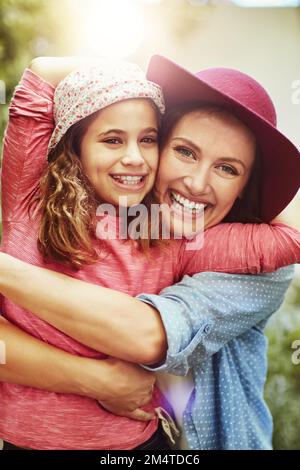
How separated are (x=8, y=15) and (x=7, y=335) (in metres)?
0.68

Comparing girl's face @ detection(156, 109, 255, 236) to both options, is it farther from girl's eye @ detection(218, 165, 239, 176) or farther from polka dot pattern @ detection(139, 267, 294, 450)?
polka dot pattern @ detection(139, 267, 294, 450)

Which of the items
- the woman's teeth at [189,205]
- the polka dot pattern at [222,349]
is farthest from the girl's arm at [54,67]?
the polka dot pattern at [222,349]

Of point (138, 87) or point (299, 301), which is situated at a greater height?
point (138, 87)

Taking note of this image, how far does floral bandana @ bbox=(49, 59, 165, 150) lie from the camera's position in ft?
3.05

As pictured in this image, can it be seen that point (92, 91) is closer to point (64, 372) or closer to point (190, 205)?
point (190, 205)

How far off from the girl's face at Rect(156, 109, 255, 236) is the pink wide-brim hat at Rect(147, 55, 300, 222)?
28 mm

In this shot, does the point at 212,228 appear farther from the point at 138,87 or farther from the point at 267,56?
the point at 267,56

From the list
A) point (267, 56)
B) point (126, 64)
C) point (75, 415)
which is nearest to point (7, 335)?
point (75, 415)

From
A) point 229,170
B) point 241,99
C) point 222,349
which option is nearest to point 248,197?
point 229,170

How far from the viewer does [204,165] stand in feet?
3.30

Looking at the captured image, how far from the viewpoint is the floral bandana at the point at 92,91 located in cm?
93

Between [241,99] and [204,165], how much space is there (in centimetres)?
13

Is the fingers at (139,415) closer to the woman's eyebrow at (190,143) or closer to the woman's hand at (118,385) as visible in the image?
the woman's hand at (118,385)

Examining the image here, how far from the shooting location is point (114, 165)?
0.98 m
